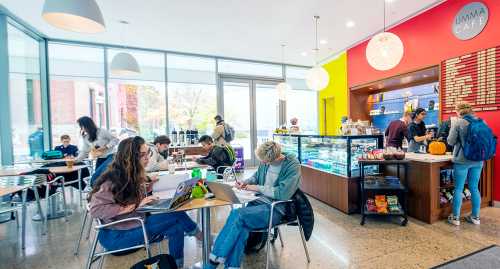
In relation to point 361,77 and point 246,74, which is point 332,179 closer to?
point 361,77

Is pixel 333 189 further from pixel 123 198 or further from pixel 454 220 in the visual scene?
pixel 123 198

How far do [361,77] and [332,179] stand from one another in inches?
137

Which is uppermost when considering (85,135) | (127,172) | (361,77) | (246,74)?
(246,74)

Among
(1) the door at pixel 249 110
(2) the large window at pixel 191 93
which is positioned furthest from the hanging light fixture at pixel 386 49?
(2) the large window at pixel 191 93

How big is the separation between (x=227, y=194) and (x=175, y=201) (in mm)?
396

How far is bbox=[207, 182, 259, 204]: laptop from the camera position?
1.76 metres

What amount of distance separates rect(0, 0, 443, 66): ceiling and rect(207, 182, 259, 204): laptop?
3459 millimetres

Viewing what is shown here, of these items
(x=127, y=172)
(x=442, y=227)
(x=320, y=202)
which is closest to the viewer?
(x=127, y=172)

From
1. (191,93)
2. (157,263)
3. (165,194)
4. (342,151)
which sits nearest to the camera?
(157,263)

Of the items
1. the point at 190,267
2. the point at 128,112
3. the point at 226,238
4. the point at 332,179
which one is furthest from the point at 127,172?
the point at 128,112

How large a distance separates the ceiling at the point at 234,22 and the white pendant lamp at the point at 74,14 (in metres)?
2.02

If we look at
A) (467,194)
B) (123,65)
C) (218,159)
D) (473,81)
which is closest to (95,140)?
(123,65)

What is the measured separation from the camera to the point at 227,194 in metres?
1.80

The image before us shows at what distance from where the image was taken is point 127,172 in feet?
5.56
